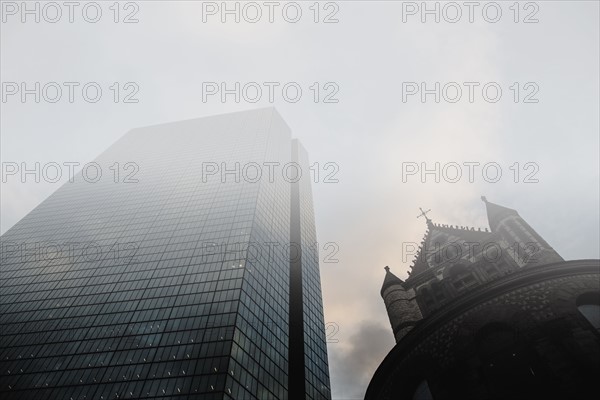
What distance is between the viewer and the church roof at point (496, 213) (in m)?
31.7

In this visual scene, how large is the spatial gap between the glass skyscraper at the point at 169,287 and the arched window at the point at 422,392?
34345mm

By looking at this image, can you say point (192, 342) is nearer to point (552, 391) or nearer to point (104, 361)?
point (104, 361)

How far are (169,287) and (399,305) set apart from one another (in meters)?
49.2

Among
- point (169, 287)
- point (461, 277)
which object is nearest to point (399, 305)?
point (461, 277)

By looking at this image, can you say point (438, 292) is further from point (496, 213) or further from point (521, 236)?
point (496, 213)

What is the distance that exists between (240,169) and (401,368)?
285ft

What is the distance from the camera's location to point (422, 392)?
882 inches

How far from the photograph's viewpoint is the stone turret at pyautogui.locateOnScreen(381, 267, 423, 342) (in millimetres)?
29406

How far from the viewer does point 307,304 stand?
8919cm

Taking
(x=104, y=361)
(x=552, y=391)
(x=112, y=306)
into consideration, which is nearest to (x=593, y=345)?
(x=552, y=391)

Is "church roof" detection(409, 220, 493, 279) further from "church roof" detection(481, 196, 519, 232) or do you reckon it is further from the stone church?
the stone church

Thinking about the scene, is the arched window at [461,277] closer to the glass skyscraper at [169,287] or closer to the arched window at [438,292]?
the arched window at [438,292]

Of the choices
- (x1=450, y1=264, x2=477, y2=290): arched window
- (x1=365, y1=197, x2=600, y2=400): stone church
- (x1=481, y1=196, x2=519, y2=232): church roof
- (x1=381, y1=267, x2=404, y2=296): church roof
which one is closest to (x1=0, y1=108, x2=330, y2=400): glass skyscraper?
(x1=381, y1=267, x2=404, y2=296): church roof

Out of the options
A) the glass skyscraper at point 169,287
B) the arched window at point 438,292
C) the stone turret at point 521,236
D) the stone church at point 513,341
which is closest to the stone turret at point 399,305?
the arched window at point 438,292
